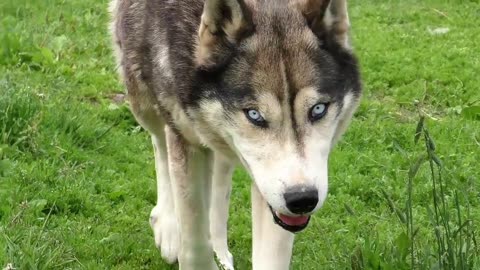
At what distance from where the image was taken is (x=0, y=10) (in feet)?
30.1

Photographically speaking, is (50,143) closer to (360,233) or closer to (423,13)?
(360,233)

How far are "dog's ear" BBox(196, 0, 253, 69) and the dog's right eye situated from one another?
28cm

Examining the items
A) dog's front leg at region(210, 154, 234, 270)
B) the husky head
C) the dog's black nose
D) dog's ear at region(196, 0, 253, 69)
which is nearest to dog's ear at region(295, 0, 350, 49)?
the husky head

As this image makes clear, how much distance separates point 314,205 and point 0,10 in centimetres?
650

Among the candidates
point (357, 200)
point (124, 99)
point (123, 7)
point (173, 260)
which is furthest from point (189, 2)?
point (124, 99)

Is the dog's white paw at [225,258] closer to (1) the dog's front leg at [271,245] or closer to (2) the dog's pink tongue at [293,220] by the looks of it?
(1) the dog's front leg at [271,245]

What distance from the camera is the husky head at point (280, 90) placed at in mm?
3395

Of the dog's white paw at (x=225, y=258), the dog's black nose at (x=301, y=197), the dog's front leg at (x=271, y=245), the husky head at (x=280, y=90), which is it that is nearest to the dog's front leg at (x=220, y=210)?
the dog's white paw at (x=225, y=258)

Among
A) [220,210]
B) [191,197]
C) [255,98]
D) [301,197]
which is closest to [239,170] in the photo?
[220,210]

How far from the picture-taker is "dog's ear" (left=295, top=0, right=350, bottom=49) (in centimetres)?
369

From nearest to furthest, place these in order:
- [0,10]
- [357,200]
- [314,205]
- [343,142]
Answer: [314,205] → [357,200] → [343,142] → [0,10]

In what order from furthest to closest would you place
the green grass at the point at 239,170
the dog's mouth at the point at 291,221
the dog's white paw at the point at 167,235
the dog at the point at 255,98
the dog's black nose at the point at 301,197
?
the dog's white paw at the point at 167,235, the green grass at the point at 239,170, the dog's mouth at the point at 291,221, the dog at the point at 255,98, the dog's black nose at the point at 301,197

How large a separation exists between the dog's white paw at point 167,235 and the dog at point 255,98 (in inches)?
11.8

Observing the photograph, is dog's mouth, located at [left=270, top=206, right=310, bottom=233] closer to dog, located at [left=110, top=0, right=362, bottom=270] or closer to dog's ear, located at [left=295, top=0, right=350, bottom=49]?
dog, located at [left=110, top=0, right=362, bottom=270]
